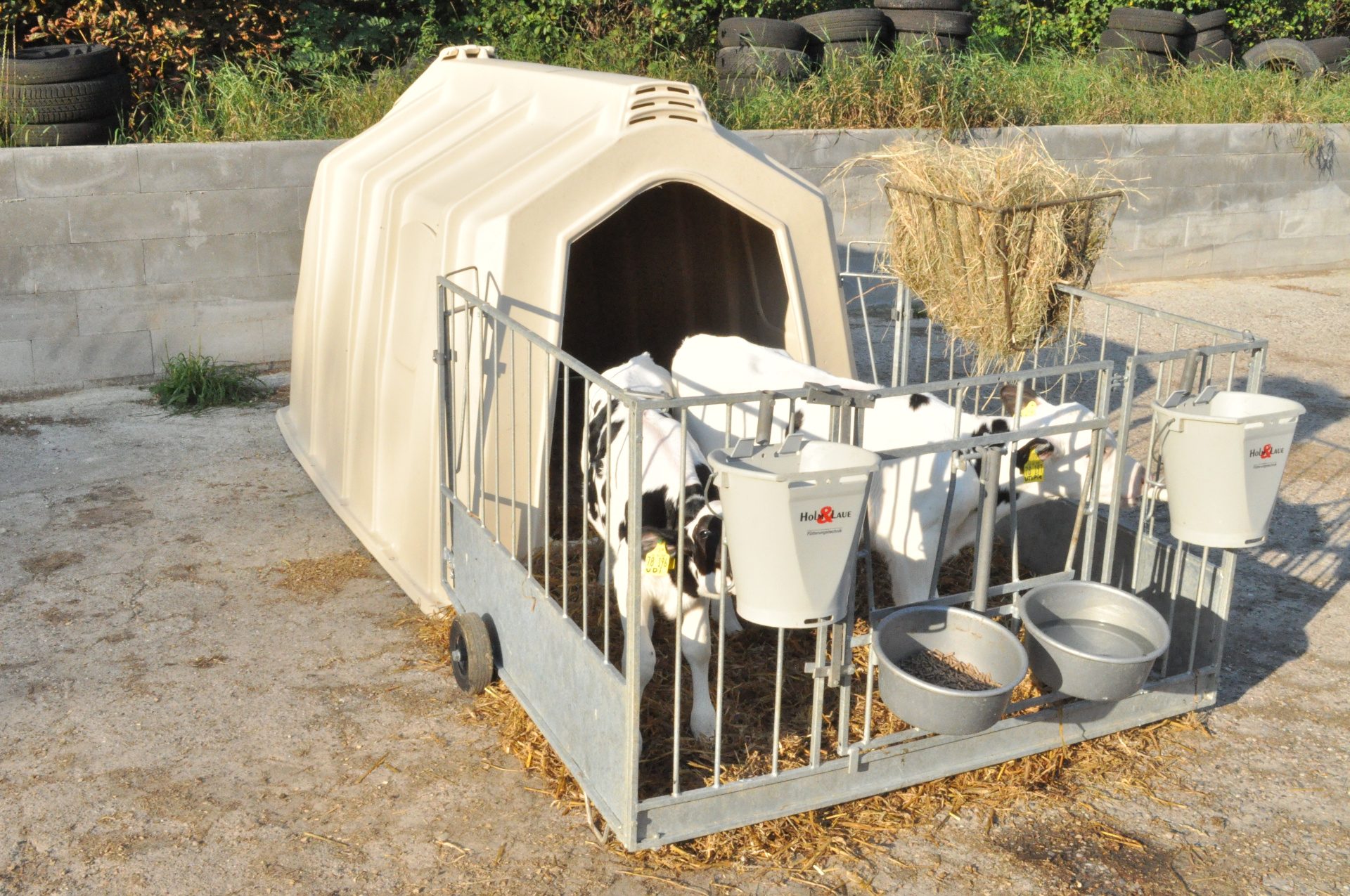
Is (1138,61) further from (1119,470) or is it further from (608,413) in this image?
(608,413)

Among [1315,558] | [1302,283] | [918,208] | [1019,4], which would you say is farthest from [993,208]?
[1019,4]

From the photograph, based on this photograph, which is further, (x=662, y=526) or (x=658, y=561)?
(x=662, y=526)

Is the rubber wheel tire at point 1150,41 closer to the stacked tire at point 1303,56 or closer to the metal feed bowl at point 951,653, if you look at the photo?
the stacked tire at point 1303,56

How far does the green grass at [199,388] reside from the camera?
7.58 metres

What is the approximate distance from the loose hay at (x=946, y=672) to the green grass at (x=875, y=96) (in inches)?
269

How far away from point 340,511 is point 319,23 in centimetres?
716

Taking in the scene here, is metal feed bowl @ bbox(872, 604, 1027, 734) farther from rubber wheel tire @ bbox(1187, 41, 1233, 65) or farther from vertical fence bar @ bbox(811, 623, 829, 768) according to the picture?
rubber wheel tire @ bbox(1187, 41, 1233, 65)

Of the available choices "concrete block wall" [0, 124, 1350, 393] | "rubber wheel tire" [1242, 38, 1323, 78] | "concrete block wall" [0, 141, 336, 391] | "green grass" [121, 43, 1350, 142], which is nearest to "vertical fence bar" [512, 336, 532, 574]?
"concrete block wall" [0, 124, 1350, 393]

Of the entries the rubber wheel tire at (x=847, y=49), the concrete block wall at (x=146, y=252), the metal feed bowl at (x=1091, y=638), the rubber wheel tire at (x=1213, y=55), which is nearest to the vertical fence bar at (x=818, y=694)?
the metal feed bowl at (x=1091, y=638)

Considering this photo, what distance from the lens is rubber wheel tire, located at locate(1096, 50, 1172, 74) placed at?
43.7 feet

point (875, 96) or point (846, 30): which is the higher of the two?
point (846, 30)

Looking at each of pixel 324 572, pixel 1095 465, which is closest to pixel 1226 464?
pixel 1095 465

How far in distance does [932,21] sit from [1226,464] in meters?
9.74

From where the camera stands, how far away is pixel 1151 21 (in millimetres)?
13727
